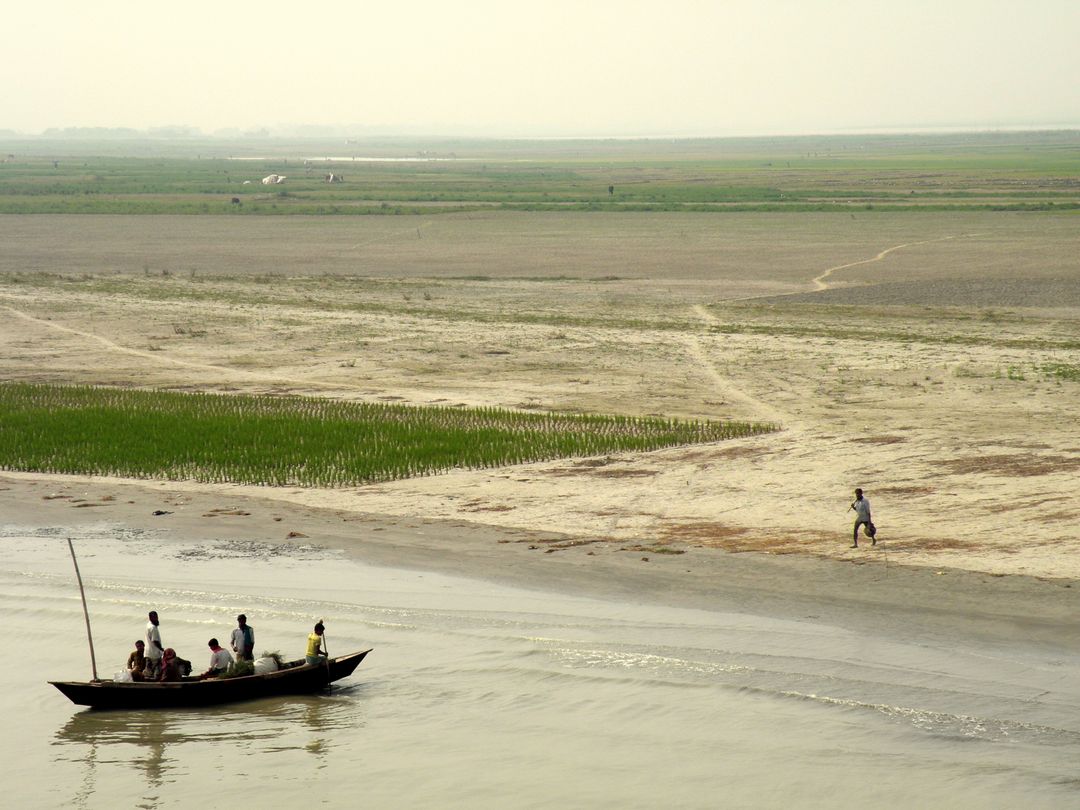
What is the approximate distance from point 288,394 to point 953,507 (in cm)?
1991

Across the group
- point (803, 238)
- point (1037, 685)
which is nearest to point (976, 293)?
point (803, 238)

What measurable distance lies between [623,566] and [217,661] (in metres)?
7.29

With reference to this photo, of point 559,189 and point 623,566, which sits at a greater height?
point 559,189

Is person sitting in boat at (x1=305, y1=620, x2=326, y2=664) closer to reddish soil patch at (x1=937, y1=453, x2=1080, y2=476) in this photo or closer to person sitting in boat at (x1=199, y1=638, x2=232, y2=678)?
person sitting in boat at (x1=199, y1=638, x2=232, y2=678)

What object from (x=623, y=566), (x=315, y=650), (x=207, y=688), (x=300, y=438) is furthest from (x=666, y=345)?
(x=207, y=688)

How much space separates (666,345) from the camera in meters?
45.2

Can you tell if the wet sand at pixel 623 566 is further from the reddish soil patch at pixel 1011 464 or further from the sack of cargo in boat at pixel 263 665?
the reddish soil patch at pixel 1011 464

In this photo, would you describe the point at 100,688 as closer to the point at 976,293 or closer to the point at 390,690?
the point at 390,690

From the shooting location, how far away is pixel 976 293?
56.0 m

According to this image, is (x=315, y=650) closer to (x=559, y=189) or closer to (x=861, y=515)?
(x=861, y=515)

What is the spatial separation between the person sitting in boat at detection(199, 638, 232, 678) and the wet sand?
17.6 ft

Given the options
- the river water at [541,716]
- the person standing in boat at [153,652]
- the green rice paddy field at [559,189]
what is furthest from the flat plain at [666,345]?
the green rice paddy field at [559,189]

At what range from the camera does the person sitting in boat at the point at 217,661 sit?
703 inches

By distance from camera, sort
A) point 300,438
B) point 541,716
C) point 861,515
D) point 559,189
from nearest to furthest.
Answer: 1. point 541,716
2. point 861,515
3. point 300,438
4. point 559,189
